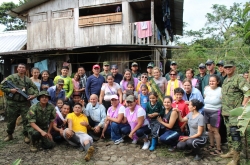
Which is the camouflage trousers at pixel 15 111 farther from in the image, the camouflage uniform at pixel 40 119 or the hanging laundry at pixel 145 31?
the hanging laundry at pixel 145 31

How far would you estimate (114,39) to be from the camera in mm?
Answer: 9844

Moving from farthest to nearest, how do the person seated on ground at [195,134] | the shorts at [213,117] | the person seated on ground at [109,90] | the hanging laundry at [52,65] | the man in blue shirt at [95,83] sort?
the hanging laundry at [52,65]
the man in blue shirt at [95,83]
the person seated on ground at [109,90]
the shorts at [213,117]
the person seated on ground at [195,134]

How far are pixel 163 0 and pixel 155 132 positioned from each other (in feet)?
22.3

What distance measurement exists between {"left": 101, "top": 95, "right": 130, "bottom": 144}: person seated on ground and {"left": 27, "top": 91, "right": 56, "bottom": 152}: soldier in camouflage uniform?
1.24 m

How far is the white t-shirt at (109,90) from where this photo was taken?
518 cm

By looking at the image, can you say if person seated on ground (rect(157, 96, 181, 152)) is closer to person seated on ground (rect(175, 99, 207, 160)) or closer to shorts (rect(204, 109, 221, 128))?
person seated on ground (rect(175, 99, 207, 160))

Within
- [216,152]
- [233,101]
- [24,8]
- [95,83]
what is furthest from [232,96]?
[24,8]

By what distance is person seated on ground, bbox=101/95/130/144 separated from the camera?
477 centimetres

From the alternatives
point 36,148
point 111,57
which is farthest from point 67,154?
point 111,57

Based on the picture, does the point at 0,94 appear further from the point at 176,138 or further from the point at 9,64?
the point at 176,138

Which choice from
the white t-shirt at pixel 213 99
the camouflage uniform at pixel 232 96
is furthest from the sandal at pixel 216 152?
the white t-shirt at pixel 213 99

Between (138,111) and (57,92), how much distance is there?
6.89 feet

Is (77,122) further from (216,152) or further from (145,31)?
(145,31)

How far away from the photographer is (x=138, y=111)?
4562 mm
